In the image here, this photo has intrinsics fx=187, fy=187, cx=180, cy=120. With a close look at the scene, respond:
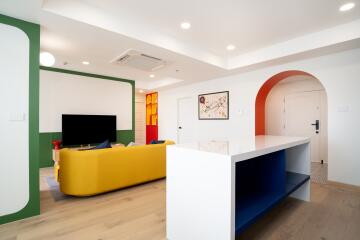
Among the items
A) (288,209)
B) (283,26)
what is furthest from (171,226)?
(283,26)

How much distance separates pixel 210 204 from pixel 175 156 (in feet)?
1.58

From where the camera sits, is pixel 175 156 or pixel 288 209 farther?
pixel 288 209

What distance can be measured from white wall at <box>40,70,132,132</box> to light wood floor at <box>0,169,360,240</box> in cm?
242

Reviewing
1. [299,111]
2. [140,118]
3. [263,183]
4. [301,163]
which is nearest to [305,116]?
[299,111]

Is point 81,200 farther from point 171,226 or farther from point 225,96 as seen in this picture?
point 225,96

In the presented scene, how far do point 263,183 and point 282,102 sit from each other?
4.20 meters

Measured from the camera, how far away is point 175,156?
5.38 feet

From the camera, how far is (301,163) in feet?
8.55

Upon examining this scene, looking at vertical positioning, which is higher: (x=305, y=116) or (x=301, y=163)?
(x=305, y=116)

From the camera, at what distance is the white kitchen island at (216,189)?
4.18 feet

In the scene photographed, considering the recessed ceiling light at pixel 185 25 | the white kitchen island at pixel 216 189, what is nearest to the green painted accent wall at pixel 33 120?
the white kitchen island at pixel 216 189

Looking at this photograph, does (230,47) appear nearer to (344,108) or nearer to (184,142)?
(184,142)

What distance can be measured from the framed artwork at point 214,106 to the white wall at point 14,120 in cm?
399

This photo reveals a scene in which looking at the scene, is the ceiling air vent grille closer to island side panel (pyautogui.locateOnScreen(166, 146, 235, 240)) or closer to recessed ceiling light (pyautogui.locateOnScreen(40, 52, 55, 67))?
recessed ceiling light (pyautogui.locateOnScreen(40, 52, 55, 67))
